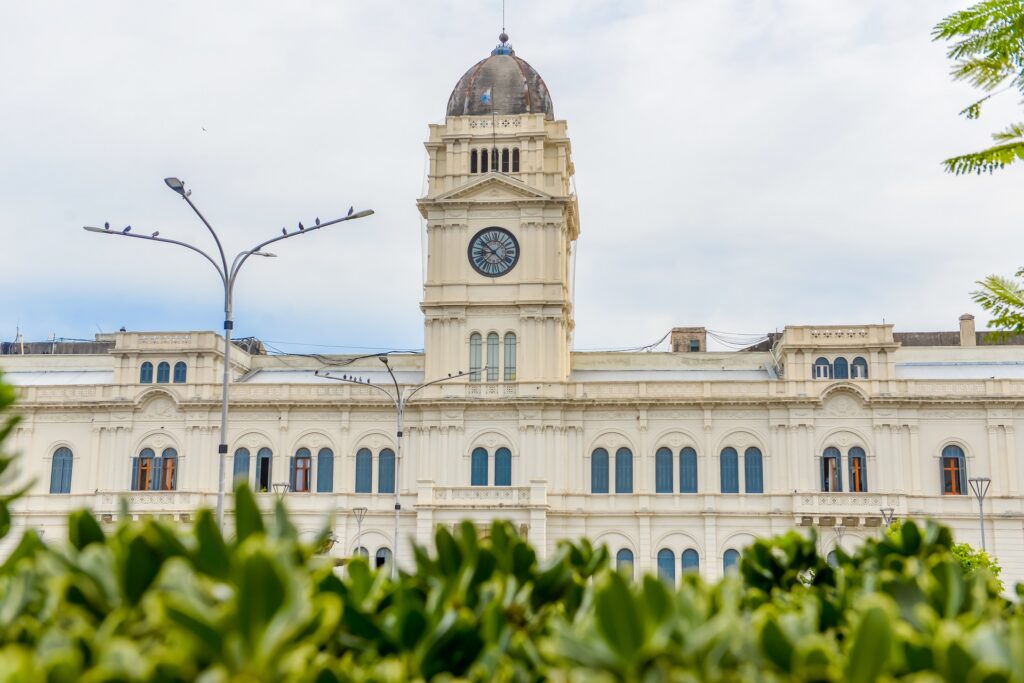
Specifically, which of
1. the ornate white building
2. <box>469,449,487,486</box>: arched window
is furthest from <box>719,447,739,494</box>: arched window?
<box>469,449,487,486</box>: arched window

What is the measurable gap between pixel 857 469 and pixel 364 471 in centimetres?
2245

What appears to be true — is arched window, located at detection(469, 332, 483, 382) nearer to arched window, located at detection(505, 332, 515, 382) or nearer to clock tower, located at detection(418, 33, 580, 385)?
clock tower, located at detection(418, 33, 580, 385)

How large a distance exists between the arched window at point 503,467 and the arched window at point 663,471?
669 centimetres

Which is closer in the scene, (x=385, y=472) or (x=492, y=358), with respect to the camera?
(x=492, y=358)

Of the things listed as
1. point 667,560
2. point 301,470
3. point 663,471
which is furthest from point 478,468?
point 667,560

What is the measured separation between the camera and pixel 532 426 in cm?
5531

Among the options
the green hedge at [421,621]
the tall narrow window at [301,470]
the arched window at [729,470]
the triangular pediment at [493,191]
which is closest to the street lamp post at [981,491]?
the arched window at [729,470]

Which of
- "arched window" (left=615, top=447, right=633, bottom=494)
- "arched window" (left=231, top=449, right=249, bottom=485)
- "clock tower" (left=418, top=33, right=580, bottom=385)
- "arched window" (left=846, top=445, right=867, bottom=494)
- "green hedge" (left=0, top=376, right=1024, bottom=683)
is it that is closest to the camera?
"green hedge" (left=0, top=376, right=1024, bottom=683)

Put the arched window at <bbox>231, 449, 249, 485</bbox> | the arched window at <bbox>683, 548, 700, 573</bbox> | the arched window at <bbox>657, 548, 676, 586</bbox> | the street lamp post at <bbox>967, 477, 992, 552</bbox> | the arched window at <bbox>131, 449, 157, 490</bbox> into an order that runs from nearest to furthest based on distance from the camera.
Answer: the street lamp post at <bbox>967, 477, 992, 552</bbox>
the arched window at <bbox>683, 548, 700, 573</bbox>
the arched window at <bbox>657, 548, 676, 586</bbox>
the arched window at <bbox>231, 449, 249, 485</bbox>
the arched window at <bbox>131, 449, 157, 490</bbox>

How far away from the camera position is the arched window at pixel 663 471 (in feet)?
182

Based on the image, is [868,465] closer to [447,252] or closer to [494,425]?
[494,425]

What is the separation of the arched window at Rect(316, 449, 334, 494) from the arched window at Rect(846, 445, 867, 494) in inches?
932

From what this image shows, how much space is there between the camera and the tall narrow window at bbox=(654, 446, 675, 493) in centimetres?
5562

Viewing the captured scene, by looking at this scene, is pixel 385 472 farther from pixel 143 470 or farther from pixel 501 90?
pixel 501 90
